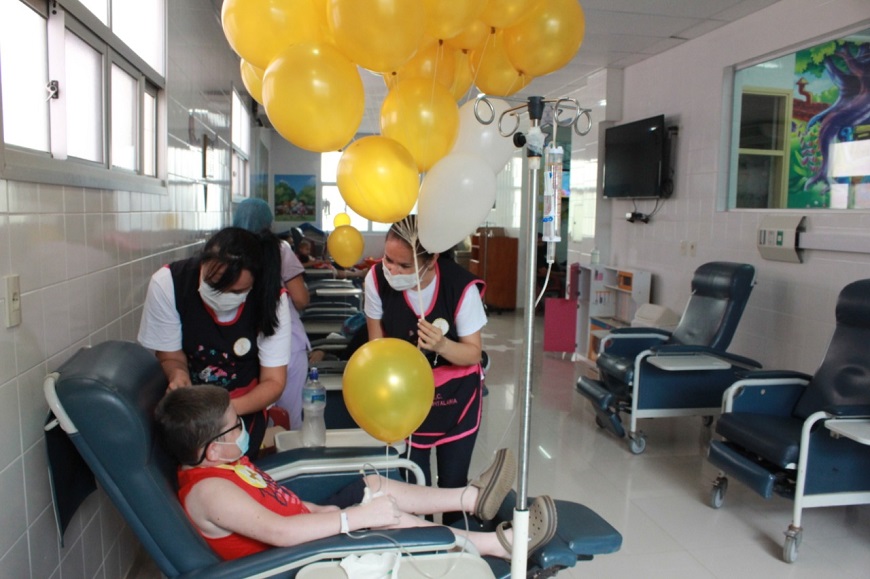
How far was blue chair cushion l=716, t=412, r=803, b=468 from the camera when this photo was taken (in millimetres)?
2715

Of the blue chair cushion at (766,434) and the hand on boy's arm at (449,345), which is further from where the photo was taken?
the blue chair cushion at (766,434)

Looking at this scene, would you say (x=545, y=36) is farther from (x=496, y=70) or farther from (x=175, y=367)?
(x=175, y=367)

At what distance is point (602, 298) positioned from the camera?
19.6 feet

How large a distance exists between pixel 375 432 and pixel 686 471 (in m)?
2.57

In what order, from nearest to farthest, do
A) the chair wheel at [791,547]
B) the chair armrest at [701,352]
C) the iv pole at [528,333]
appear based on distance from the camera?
the iv pole at [528,333], the chair wheel at [791,547], the chair armrest at [701,352]

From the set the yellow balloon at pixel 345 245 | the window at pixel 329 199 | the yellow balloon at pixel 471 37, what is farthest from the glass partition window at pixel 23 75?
the window at pixel 329 199

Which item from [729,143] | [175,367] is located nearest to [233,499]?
[175,367]

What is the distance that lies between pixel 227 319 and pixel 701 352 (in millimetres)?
2902

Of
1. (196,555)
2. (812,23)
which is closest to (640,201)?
(812,23)

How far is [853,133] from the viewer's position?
3.49m

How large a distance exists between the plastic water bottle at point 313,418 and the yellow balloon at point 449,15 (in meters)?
1.25

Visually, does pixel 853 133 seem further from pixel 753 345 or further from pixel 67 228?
pixel 67 228

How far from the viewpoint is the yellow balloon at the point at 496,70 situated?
2.02 m

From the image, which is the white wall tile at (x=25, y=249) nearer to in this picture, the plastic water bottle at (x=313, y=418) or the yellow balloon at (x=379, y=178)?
the yellow balloon at (x=379, y=178)
